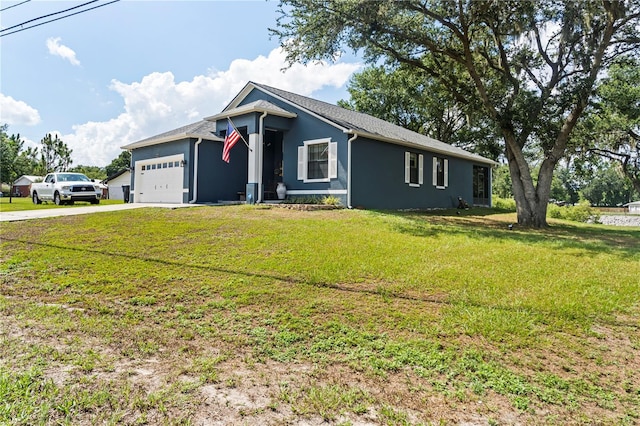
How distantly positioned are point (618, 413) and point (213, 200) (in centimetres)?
1560

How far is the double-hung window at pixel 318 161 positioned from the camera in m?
14.1

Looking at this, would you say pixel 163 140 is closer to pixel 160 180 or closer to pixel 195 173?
pixel 160 180

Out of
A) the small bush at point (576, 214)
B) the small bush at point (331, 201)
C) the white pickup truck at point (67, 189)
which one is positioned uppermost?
the white pickup truck at point (67, 189)

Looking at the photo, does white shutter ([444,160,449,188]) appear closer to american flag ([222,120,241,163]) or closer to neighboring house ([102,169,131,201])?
american flag ([222,120,241,163])

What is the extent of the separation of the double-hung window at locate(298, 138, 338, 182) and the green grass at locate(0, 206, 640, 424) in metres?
6.97

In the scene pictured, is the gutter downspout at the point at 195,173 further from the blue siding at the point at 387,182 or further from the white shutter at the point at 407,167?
the white shutter at the point at 407,167

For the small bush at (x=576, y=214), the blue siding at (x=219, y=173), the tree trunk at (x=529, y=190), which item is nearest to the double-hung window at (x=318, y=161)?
the blue siding at (x=219, y=173)

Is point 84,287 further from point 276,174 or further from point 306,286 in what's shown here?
point 276,174

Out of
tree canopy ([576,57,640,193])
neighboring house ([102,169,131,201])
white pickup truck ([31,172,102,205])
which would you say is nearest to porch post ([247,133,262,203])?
white pickup truck ([31,172,102,205])

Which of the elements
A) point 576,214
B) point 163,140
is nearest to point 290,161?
point 163,140

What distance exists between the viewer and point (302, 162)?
15.0 metres

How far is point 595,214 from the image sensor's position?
70.7 feet

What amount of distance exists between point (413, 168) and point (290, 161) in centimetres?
571

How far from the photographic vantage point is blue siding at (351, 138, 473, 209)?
14195 millimetres
